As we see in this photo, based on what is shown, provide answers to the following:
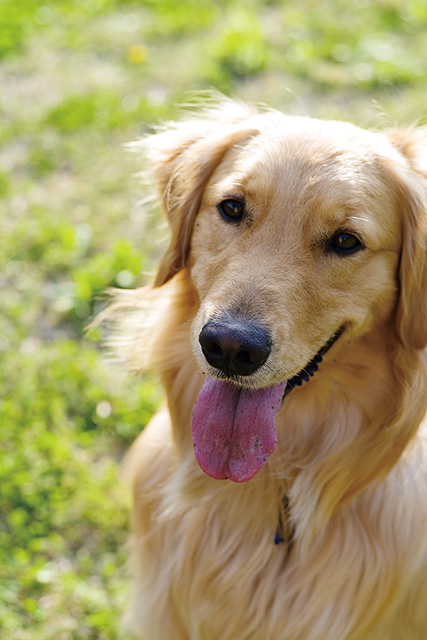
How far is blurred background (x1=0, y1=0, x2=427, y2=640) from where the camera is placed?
3.76 m

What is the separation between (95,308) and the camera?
15.3ft

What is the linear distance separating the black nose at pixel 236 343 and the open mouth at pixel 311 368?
346mm

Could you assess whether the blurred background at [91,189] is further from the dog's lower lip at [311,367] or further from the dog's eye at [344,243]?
the dog's lower lip at [311,367]

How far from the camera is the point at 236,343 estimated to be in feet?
7.41

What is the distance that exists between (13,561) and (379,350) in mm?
2245

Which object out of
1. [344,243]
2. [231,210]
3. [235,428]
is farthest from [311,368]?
[231,210]

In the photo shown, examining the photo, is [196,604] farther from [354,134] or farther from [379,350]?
[354,134]

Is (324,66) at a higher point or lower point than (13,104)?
higher

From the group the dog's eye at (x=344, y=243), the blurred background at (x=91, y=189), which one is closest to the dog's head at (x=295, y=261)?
the dog's eye at (x=344, y=243)

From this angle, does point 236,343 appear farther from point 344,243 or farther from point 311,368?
point 344,243

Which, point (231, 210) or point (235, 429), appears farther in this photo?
point (231, 210)

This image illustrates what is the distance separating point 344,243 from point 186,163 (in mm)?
805

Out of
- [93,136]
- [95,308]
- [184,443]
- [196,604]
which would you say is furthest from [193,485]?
[93,136]

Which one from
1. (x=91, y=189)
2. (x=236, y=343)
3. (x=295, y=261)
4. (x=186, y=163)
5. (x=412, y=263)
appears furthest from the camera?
(x=91, y=189)
